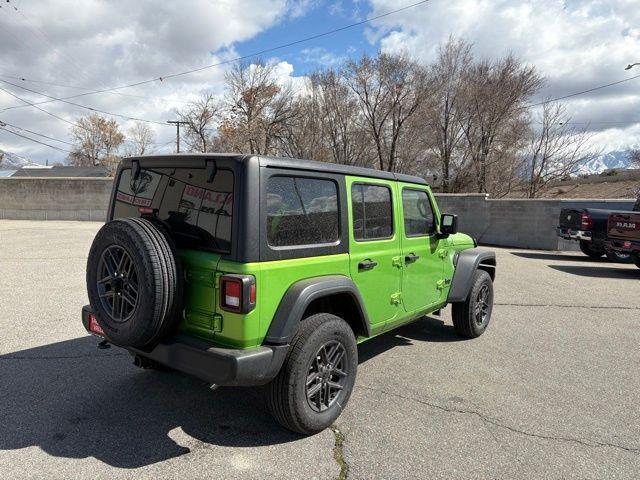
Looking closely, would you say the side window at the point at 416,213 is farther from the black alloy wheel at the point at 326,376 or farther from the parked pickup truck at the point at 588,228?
the parked pickup truck at the point at 588,228

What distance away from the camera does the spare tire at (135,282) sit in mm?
2598

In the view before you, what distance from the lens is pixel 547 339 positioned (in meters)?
5.27

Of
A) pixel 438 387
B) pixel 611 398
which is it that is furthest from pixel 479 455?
pixel 611 398

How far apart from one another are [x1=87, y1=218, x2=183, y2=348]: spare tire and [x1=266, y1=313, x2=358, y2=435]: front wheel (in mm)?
790

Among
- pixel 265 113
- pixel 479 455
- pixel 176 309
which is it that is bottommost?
pixel 479 455

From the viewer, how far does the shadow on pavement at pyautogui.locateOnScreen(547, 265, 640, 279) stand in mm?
10023

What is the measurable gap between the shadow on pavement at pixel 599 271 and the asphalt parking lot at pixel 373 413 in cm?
504

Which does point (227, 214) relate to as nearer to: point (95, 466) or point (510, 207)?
point (95, 466)

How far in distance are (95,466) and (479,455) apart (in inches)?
92.7

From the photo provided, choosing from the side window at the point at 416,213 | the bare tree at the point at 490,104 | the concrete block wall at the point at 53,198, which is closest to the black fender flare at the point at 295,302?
the side window at the point at 416,213

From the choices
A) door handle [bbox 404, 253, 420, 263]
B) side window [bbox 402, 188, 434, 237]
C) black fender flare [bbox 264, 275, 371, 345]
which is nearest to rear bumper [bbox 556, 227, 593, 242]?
side window [bbox 402, 188, 434, 237]

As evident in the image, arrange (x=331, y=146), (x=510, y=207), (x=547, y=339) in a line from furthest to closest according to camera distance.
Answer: (x=331, y=146)
(x=510, y=207)
(x=547, y=339)

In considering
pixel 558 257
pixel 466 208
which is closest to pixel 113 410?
pixel 558 257

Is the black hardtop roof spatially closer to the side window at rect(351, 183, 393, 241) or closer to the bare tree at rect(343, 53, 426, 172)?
the side window at rect(351, 183, 393, 241)
